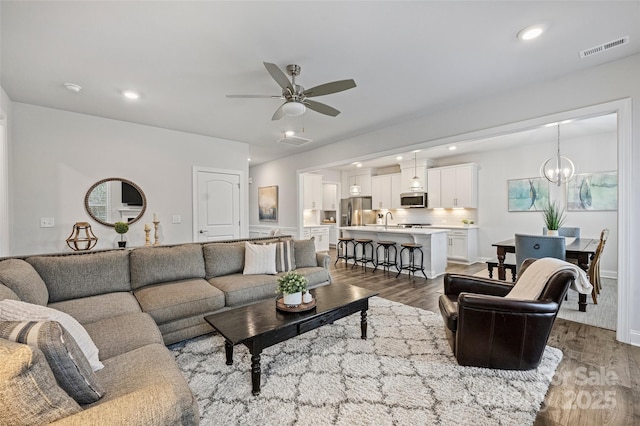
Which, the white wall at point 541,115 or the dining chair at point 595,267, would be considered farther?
the dining chair at point 595,267

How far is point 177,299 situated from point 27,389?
5.86 feet

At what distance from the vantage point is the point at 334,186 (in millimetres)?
9492

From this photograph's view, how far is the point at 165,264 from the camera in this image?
3.05m

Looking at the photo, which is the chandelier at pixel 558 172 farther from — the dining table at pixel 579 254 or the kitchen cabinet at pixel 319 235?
the kitchen cabinet at pixel 319 235

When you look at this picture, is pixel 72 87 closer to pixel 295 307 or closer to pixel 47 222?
pixel 47 222

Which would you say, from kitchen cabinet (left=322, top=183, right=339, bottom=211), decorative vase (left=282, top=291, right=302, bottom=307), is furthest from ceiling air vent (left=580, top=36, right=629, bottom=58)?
kitchen cabinet (left=322, top=183, right=339, bottom=211)

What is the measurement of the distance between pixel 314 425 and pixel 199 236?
440 cm

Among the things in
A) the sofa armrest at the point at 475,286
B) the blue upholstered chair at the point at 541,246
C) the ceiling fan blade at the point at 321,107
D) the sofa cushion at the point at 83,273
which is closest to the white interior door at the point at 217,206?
the sofa cushion at the point at 83,273

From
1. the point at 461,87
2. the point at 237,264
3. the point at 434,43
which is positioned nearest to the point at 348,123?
the point at 461,87

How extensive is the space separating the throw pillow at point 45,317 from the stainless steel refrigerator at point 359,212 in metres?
7.93

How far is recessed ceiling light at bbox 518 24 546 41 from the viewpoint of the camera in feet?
7.36

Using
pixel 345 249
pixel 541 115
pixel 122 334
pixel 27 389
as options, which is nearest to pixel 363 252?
pixel 345 249

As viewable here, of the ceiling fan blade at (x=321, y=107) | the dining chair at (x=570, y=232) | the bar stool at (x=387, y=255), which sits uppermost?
the ceiling fan blade at (x=321, y=107)

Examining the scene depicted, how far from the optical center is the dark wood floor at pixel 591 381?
1.76m
